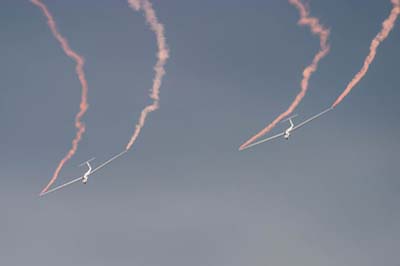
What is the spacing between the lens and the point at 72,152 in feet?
461

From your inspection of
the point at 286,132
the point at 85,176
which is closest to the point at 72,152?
the point at 85,176

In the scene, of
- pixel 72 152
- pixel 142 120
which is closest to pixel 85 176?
pixel 72 152

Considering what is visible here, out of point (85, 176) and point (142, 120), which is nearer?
point (142, 120)

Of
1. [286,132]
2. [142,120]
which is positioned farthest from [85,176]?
[286,132]

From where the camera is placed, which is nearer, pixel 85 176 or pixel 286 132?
pixel 286 132

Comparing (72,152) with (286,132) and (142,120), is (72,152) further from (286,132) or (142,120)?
(286,132)

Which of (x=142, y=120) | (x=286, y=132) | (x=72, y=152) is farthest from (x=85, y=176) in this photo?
(x=286, y=132)

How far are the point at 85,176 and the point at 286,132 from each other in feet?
117

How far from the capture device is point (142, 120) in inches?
5300

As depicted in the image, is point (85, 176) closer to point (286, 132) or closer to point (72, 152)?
point (72, 152)

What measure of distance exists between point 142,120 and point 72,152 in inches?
555

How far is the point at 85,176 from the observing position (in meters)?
147

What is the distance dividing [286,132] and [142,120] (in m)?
23.0

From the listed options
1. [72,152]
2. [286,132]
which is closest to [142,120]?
[72,152]
